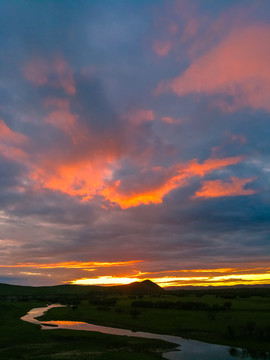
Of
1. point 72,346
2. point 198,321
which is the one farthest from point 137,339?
point 198,321

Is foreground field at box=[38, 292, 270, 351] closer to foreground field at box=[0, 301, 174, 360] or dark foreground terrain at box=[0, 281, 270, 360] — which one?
dark foreground terrain at box=[0, 281, 270, 360]

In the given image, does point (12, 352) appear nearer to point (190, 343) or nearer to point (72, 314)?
point (190, 343)

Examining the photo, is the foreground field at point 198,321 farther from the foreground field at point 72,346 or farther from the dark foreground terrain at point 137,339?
the foreground field at point 72,346

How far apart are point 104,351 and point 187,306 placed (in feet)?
125

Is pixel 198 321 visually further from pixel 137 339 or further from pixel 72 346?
pixel 72 346

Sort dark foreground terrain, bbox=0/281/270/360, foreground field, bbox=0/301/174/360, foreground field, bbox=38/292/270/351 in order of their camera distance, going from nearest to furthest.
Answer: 1. foreground field, bbox=0/301/174/360
2. dark foreground terrain, bbox=0/281/270/360
3. foreground field, bbox=38/292/270/351

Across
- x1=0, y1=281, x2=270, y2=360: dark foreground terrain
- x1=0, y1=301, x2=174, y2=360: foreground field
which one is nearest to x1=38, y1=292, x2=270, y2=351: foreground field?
x1=0, y1=281, x2=270, y2=360: dark foreground terrain

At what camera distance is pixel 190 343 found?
38.5 metres

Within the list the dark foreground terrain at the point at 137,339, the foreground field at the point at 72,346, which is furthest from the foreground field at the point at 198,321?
the foreground field at the point at 72,346

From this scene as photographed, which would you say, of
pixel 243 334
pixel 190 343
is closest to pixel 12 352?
pixel 190 343

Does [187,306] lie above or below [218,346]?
above

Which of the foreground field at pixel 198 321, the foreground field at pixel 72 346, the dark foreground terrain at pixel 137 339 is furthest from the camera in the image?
the foreground field at pixel 198 321

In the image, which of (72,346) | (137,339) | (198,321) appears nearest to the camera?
(72,346)

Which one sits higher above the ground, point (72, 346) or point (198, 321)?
point (198, 321)
